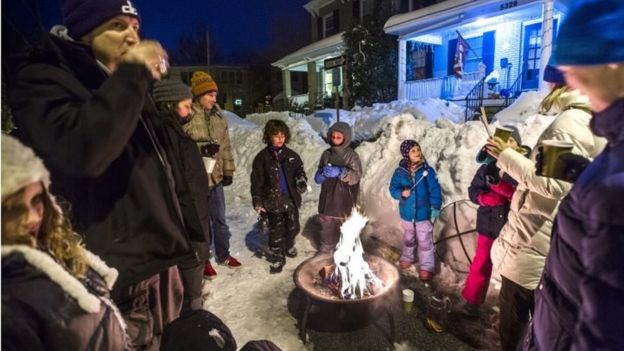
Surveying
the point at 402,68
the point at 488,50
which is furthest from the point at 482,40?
the point at 402,68

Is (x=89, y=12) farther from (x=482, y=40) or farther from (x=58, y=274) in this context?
(x=482, y=40)

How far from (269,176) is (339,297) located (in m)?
2.25


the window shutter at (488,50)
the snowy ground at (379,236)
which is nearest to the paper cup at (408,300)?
the snowy ground at (379,236)

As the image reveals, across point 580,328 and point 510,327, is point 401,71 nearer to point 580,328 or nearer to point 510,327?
point 510,327

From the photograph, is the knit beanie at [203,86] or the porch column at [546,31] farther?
the porch column at [546,31]

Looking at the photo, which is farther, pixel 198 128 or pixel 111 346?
pixel 198 128

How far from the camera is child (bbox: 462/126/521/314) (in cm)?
350

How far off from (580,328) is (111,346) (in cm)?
163

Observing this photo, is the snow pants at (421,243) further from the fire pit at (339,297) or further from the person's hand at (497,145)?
the person's hand at (497,145)

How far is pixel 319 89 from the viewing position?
1011 inches

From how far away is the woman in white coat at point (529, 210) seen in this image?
2.31m

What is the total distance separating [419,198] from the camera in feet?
15.9

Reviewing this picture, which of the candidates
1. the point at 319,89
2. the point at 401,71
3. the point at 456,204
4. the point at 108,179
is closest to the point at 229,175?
the point at 456,204

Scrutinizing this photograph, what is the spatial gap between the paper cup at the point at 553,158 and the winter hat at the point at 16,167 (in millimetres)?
2163
